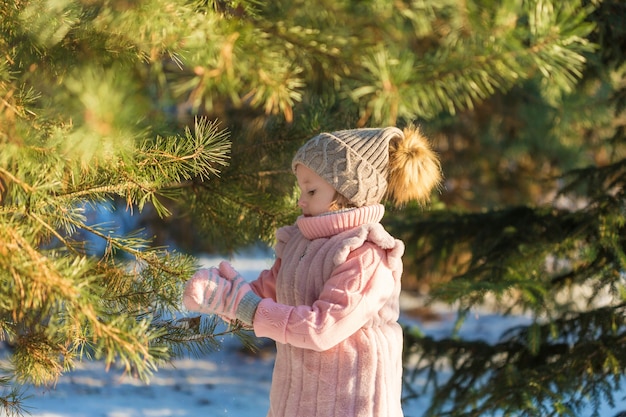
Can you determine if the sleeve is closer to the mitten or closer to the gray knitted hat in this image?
the mitten

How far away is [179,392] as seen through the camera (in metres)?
3.89

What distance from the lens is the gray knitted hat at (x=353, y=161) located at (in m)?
1.69

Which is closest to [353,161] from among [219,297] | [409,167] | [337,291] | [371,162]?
[371,162]

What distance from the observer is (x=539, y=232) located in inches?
111

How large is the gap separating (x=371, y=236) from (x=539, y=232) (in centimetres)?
138

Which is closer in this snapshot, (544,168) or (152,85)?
(152,85)

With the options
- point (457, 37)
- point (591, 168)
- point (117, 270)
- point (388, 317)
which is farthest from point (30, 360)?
point (591, 168)

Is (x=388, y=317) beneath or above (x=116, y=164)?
beneath

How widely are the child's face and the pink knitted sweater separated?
31 millimetres

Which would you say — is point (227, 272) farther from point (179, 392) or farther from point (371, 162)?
point (179, 392)

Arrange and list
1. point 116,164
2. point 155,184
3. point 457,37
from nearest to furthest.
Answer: point 116,164 → point 155,184 → point 457,37

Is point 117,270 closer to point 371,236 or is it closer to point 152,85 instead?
point 371,236

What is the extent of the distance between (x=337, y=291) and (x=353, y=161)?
0.31 meters

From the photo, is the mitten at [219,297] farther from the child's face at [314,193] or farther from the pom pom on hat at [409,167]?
the pom pom on hat at [409,167]
